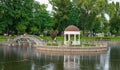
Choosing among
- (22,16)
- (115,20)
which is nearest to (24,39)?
(22,16)

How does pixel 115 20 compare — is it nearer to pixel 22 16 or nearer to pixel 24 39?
pixel 22 16

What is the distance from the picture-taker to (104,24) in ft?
323

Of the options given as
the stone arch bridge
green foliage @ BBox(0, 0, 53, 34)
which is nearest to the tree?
green foliage @ BBox(0, 0, 53, 34)

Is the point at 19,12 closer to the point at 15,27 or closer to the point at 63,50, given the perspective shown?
the point at 15,27

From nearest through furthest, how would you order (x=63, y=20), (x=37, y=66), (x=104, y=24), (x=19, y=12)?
(x=37, y=66)
(x=19, y=12)
(x=63, y=20)
(x=104, y=24)

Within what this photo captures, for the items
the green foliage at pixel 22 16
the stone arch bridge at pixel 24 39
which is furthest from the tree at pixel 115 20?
the stone arch bridge at pixel 24 39

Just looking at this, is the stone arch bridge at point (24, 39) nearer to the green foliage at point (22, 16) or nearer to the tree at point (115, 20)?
the green foliage at point (22, 16)

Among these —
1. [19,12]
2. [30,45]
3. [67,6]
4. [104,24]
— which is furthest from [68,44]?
[104,24]

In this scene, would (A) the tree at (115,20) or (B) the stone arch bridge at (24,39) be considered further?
(A) the tree at (115,20)

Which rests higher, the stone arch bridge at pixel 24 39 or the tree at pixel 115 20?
the tree at pixel 115 20

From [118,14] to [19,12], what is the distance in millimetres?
36964

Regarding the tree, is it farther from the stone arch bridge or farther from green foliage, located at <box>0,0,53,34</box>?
the stone arch bridge

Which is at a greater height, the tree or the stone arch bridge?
the tree

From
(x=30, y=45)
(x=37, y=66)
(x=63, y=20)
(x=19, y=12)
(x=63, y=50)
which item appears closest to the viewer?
(x=37, y=66)
